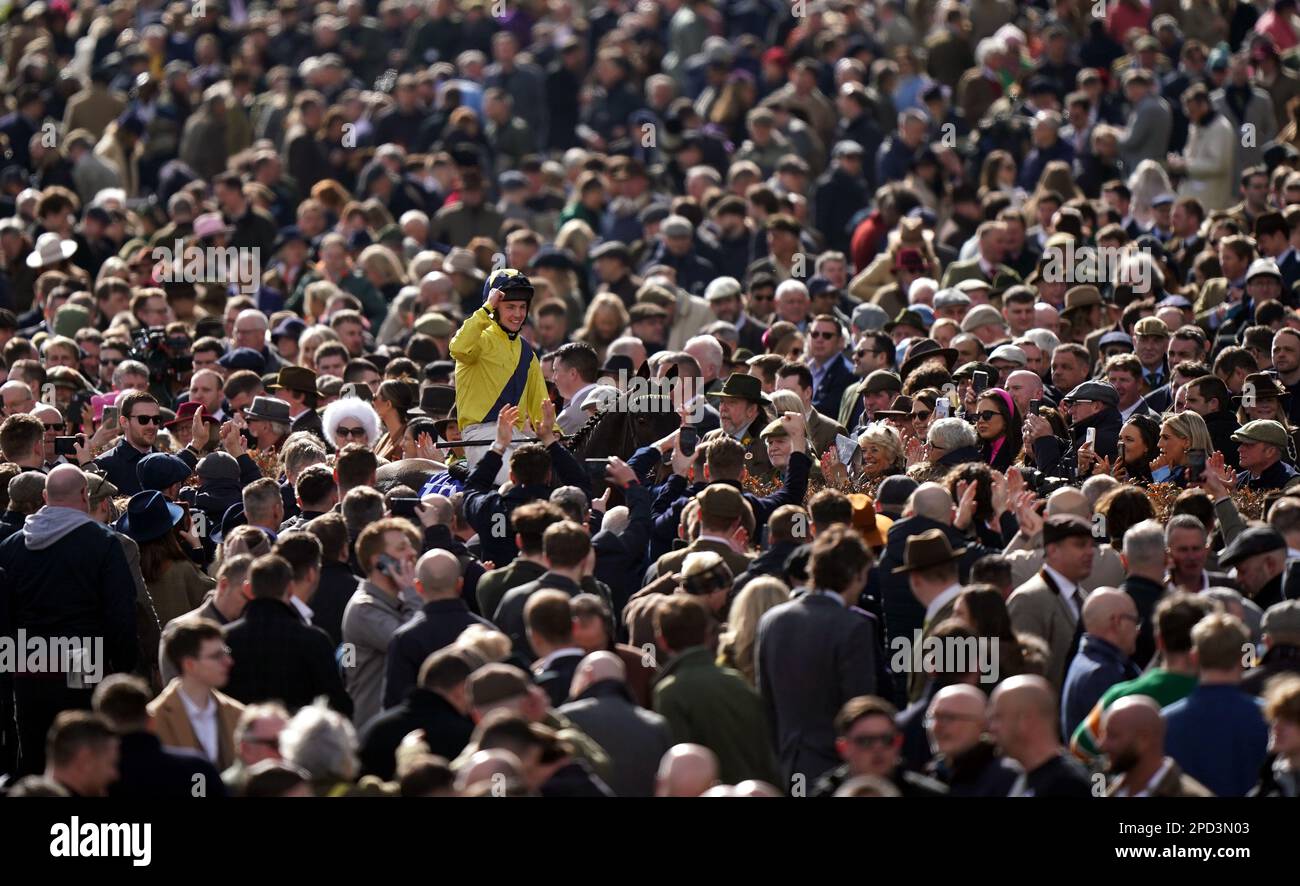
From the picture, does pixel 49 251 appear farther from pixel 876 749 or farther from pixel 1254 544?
pixel 876 749

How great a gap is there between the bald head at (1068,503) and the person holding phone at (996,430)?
8.11ft

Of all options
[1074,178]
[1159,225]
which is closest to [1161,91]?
[1074,178]

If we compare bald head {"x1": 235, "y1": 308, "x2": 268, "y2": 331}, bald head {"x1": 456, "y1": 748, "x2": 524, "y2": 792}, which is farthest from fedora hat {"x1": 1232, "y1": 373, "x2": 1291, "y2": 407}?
bald head {"x1": 235, "y1": 308, "x2": 268, "y2": 331}

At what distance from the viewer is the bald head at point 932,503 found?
1084 cm

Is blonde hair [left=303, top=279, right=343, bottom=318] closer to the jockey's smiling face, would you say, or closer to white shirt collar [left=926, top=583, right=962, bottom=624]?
the jockey's smiling face

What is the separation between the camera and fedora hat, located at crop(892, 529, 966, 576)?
10266 millimetres

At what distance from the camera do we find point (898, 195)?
2147 cm

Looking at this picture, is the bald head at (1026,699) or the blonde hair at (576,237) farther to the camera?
the blonde hair at (576,237)

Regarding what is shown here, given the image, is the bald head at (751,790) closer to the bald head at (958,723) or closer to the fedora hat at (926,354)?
→ the bald head at (958,723)

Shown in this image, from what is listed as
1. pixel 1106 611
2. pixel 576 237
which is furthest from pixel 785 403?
pixel 576 237

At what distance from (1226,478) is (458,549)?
4.14 m

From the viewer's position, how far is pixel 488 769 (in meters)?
7.75

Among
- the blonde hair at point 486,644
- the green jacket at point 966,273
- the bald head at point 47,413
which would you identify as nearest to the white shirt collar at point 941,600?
the blonde hair at point 486,644
